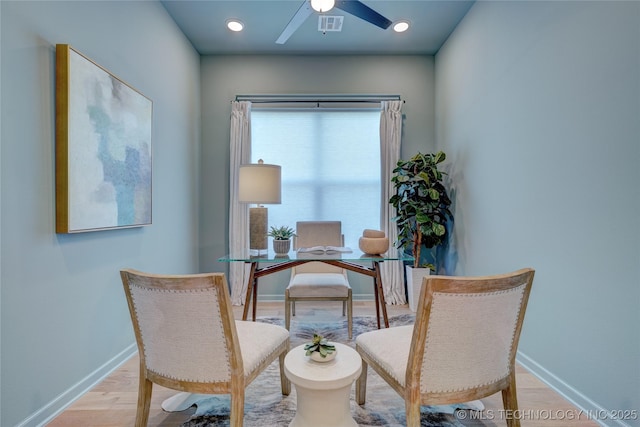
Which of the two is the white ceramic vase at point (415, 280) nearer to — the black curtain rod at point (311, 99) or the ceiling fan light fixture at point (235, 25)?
the black curtain rod at point (311, 99)

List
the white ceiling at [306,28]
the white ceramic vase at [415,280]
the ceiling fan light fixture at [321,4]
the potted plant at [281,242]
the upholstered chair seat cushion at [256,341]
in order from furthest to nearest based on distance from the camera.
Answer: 1. the white ceramic vase at [415,280]
2. the white ceiling at [306,28]
3. the potted plant at [281,242]
4. the ceiling fan light fixture at [321,4]
5. the upholstered chair seat cushion at [256,341]

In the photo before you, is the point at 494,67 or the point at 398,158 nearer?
the point at 494,67

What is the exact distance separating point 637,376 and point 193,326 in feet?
6.32

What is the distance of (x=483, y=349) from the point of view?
4.05 feet

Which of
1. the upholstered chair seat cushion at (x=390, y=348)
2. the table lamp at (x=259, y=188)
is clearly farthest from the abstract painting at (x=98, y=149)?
the upholstered chair seat cushion at (x=390, y=348)

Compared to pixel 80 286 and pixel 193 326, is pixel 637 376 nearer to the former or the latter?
pixel 193 326

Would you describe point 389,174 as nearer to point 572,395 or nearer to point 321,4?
point 321,4

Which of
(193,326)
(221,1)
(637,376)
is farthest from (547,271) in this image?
(221,1)

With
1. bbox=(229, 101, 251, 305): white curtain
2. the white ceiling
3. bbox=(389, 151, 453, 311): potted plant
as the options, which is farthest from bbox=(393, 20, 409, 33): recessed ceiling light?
bbox=(229, 101, 251, 305): white curtain

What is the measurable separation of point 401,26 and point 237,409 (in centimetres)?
344

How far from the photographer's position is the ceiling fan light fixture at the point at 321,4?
2049mm

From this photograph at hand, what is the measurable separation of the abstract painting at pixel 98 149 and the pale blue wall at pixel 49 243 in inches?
2.2

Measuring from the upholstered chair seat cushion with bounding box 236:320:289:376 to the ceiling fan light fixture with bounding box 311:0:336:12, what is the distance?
2.03m

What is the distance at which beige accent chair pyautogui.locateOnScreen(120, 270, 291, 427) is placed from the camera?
122 centimetres
